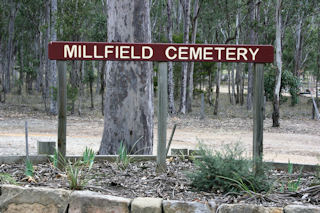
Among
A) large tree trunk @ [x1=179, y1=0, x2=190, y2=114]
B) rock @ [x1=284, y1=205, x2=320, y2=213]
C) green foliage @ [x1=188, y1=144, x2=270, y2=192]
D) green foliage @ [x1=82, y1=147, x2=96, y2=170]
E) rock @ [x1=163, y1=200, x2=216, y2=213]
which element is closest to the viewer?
rock @ [x1=284, y1=205, x2=320, y2=213]

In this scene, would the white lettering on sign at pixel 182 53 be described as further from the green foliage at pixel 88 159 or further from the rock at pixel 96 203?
the rock at pixel 96 203

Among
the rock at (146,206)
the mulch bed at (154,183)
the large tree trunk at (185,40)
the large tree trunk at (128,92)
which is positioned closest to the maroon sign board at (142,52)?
the mulch bed at (154,183)

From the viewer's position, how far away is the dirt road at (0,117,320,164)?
11.0m

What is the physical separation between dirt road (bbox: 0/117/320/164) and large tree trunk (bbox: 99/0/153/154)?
2.42m

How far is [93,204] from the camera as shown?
14.4 feet

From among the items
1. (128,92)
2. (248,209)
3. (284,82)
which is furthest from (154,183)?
(284,82)

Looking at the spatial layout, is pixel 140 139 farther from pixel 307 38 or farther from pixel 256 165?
pixel 307 38

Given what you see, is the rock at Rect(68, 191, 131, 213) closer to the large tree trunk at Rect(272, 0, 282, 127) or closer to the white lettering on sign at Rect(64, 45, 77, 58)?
the white lettering on sign at Rect(64, 45, 77, 58)

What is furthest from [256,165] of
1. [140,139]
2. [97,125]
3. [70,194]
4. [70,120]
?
[70,120]

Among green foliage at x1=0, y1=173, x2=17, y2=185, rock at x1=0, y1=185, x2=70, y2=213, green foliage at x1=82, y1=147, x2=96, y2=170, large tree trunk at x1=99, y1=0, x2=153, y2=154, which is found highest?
large tree trunk at x1=99, y1=0, x2=153, y2=154

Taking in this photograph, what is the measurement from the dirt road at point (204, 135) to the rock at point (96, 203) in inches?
209

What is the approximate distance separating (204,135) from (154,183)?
9.96m

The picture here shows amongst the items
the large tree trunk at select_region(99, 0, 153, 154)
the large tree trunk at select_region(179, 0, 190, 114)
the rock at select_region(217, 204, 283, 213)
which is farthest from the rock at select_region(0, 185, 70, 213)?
the large tree trunk at select_region(179, 0, 190, 114)

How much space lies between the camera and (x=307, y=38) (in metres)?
34.0
